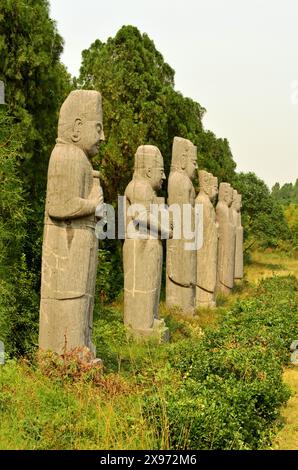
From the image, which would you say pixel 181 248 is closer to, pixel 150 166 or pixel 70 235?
pixel 150 166

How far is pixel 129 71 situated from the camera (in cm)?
1684

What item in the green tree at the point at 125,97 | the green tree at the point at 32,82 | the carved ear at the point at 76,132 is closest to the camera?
the carved ear at the point at 76,132

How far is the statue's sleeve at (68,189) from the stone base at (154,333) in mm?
3808

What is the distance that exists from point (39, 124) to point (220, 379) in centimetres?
615

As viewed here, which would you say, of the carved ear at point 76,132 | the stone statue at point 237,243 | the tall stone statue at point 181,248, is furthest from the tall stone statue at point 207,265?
the carved ear at point 76,132

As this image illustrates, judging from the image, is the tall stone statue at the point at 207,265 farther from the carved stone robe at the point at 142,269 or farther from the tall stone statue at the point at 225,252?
the carved stone robe at the point at 142,269

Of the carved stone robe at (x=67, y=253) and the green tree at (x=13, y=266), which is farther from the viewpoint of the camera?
the green tree at (x=13, y=266)

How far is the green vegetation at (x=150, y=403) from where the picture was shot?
4770 millimetres

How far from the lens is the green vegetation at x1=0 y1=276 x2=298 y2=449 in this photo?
15.6 feet

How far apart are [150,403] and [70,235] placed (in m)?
2.41

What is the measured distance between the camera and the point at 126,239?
10758mm

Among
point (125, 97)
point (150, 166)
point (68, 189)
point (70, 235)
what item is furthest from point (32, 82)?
point (125, 97)
